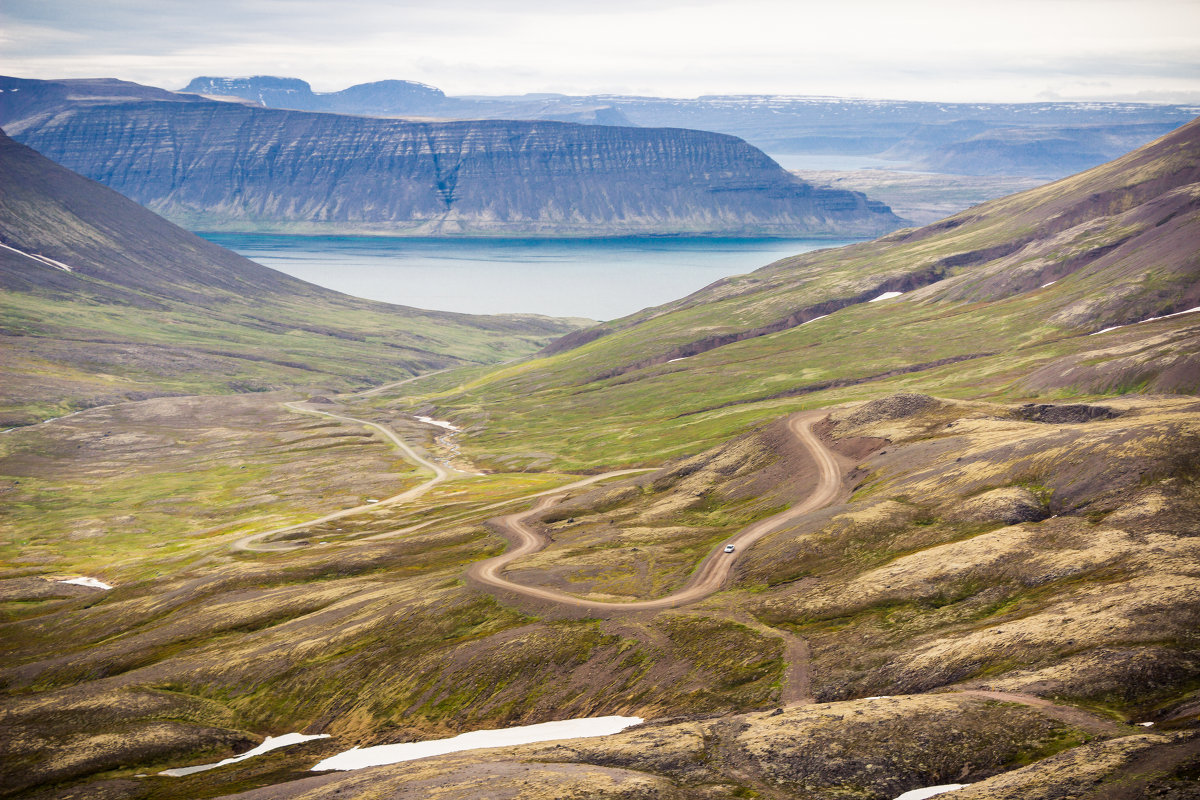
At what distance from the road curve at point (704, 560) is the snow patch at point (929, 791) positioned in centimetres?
3565

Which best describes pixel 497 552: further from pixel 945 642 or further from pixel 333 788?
pixel 945 642

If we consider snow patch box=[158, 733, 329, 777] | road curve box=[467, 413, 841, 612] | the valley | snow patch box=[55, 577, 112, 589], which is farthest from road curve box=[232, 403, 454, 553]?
snow patch box=[158, 733, 329, 777]

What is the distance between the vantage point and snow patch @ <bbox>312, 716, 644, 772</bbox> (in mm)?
70500

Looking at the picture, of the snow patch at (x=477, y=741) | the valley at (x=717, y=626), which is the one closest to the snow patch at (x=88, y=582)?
the valley at (x=717, y=626)

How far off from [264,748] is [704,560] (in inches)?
1882

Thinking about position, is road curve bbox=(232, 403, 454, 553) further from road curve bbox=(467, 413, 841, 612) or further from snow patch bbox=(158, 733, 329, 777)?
snow patch bbox=(158, 733, 329, 777)

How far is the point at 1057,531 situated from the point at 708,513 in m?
45.6

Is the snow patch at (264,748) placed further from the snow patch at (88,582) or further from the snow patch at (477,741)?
the snow patch at (88,582)

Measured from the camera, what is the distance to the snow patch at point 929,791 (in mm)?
51625

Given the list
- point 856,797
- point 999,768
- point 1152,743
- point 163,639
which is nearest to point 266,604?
point 163,639

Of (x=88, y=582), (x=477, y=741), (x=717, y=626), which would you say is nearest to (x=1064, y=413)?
(x=717, y=626)

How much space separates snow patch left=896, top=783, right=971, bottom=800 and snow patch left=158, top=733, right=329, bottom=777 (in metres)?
51.9

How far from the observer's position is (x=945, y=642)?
6700cm

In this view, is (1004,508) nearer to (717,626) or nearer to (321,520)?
(717,626)
